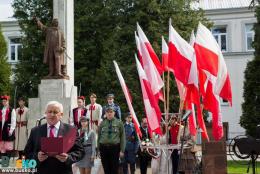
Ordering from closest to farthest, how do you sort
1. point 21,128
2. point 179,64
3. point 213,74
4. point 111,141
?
point 213,74
point 179,64
point 111,141
point 21,128

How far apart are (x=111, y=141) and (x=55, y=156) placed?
4.51 metres

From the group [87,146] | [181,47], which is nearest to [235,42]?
[87,146]

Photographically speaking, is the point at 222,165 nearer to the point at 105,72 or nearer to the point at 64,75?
the point at 64,75

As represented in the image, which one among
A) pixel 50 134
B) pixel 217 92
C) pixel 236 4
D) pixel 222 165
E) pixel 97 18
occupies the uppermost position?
pixel 236 4

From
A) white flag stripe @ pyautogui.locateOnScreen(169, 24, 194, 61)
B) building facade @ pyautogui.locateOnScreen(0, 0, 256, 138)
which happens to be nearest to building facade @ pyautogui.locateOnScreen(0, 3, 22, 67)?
building facade @ pyautogui.locateOnScreen(0, 0, 256, 138)

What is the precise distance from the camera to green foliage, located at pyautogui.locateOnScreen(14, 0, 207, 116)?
2447 centimetres

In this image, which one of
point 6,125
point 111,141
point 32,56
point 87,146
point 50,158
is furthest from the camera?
point 32,56

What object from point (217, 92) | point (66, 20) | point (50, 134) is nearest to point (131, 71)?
point (66, 20)

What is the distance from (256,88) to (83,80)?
361 inches

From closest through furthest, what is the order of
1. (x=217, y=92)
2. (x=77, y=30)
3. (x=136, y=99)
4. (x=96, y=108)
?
(x=217, y=92)
(x=96, y=108)
(x=136, y=99)
(x=77, y=30)

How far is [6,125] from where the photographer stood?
12922 millimetres

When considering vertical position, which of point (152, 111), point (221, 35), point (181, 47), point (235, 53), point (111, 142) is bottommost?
point (111, 142)

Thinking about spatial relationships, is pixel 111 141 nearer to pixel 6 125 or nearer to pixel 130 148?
pixel 130 148

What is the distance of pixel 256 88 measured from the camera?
25.3 meters
